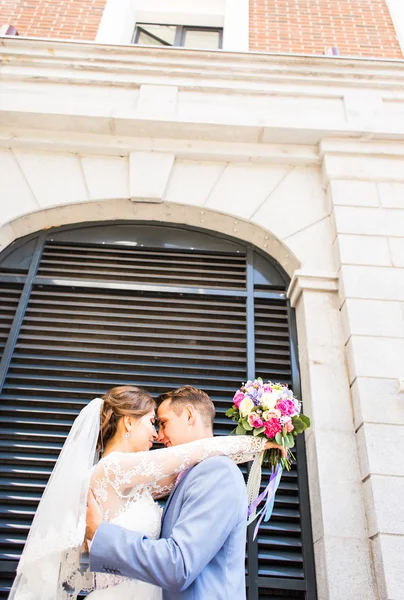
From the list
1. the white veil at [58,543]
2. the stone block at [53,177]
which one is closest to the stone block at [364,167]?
the stone block at [53,177]

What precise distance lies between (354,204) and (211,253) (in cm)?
144

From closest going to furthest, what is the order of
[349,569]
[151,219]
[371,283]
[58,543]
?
[58,543] → [349,569] → [371,283] → [151,219]

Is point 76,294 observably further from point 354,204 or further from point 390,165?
point 390,165

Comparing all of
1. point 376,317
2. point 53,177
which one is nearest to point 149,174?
point 53,177

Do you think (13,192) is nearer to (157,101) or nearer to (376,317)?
(157,101)

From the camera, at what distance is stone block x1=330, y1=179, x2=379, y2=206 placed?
14.6 ft

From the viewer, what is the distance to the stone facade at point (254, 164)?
3840 millimetres

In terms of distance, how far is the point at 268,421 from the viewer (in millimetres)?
2391

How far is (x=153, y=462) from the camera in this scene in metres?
2.12

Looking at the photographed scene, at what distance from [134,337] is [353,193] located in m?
2.49

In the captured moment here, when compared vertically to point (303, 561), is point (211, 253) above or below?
above

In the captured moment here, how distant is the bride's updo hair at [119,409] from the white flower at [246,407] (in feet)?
1.55

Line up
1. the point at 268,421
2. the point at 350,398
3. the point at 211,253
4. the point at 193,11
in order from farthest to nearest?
the point at 193,11 → the point at 211,253 → the point at 350,398 → the point at 268,421

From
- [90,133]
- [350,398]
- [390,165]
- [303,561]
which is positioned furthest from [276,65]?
[303,561]
